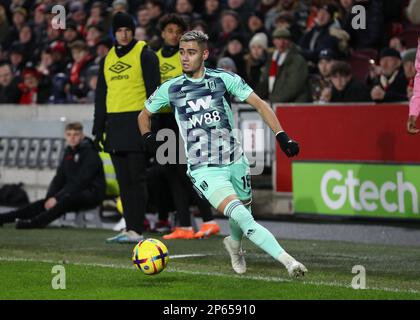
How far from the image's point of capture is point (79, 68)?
65.3 feet

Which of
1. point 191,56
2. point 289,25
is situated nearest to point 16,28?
point 289,25

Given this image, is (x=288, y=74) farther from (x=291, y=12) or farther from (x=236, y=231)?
(x=236, y=231)

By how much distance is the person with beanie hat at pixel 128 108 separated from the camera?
12.3 metres

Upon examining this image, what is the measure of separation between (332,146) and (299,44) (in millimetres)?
3027

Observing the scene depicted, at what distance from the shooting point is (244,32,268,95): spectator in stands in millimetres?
17453

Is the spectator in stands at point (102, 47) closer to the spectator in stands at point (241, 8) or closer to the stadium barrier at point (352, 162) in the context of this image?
the spectator in stands at point (241, 8)

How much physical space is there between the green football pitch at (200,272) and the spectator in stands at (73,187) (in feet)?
5.11

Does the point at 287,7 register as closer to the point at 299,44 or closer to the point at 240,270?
the point at 299,44

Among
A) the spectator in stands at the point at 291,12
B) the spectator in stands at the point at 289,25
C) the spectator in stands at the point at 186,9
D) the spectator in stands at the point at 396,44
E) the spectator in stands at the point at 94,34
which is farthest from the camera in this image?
the spectator in stands at the point at 94,34

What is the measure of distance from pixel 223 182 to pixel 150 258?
0.86m

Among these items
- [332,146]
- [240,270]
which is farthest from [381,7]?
[240,270]

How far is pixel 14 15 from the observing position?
970 inches

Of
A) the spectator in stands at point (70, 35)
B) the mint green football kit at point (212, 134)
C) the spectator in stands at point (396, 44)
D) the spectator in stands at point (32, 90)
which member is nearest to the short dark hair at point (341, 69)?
the spectator in stands at point (396, 44)

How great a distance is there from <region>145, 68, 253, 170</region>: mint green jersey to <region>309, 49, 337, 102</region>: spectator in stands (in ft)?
20.9
